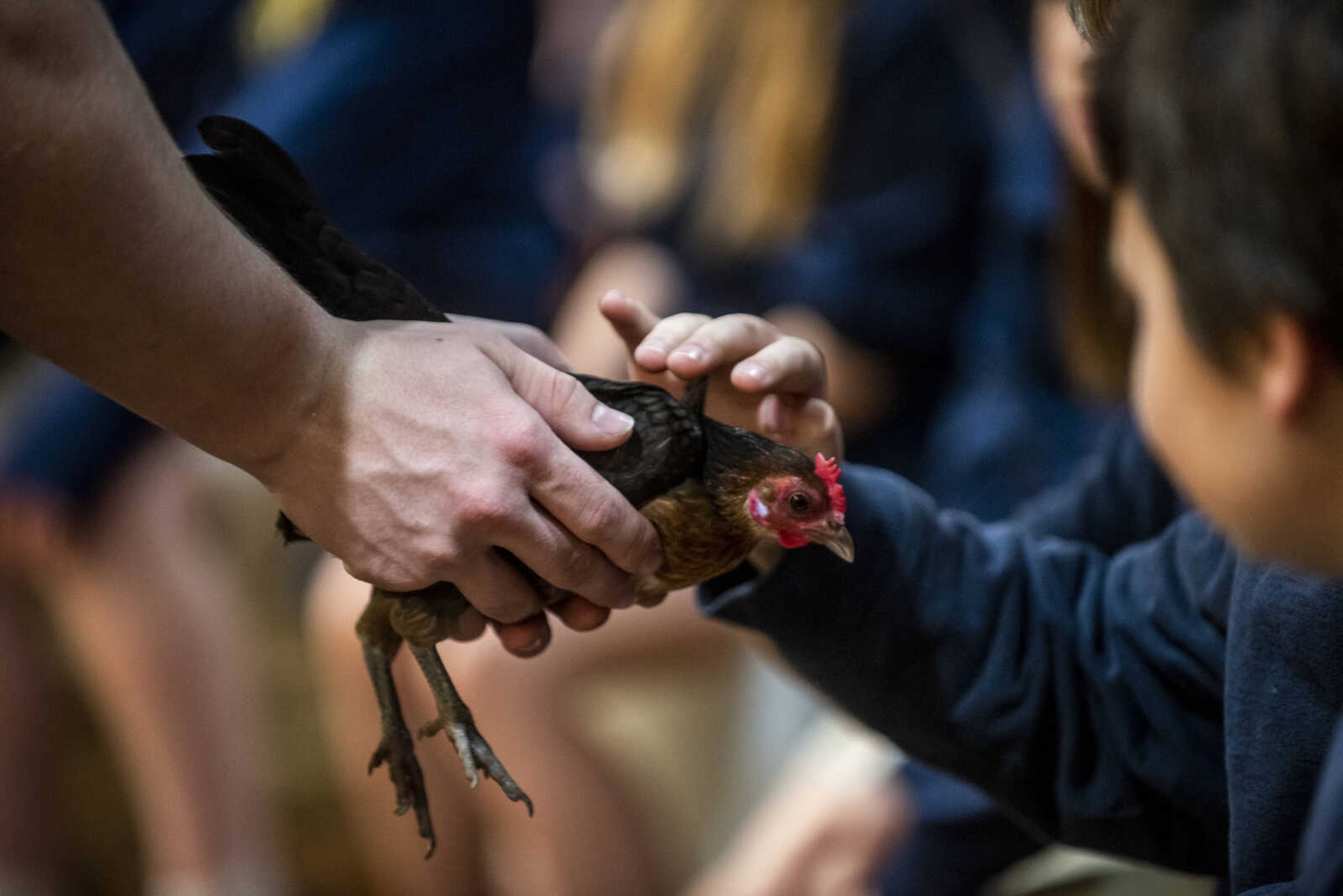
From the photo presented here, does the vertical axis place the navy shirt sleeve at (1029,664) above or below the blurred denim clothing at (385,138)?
below

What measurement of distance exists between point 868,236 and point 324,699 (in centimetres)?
82

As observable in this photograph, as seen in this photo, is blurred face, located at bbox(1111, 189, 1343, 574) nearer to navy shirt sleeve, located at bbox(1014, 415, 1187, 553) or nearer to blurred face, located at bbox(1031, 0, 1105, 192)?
blurred face, located at bbox(1031, 0, 1105, 192)

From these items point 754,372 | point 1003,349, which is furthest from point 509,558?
point 1003,349

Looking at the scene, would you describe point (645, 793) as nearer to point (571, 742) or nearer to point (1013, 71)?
point (571, 742)

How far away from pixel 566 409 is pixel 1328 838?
1.33 ft

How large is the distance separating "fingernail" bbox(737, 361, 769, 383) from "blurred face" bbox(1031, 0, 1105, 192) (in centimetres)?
22

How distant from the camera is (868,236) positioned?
4.53ft

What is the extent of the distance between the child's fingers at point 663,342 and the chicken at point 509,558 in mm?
22

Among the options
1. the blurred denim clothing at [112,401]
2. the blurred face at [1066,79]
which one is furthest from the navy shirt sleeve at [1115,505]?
the blurred denim clothing at [112,401]

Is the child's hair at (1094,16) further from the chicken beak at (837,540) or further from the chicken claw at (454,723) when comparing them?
the chicken claw at (454,723)

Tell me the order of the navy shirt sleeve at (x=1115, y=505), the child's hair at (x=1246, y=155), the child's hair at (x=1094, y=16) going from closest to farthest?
the child's hair at (x=1246, y=155), the child's hair at (x=1094, y=16), the navy shirt sleeve at (x=1115, y=505)

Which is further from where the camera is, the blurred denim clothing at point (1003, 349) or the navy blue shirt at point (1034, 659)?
the blurred denim clothing at point (1003, 349)

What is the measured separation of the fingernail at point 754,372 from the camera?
70 cm

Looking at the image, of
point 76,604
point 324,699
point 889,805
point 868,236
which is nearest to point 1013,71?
point 868,236
